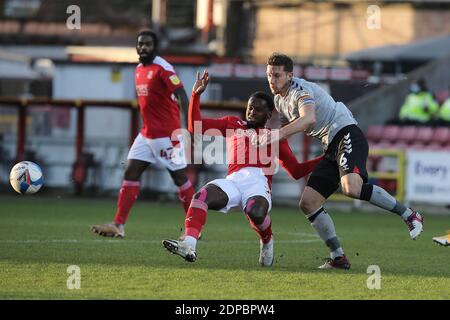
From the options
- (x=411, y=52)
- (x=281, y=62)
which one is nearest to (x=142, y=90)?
(x=281, y=62)

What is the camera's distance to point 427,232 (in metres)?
16.4

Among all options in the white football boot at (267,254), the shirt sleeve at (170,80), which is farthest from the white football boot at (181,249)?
the shirt sleeve at (170,80)

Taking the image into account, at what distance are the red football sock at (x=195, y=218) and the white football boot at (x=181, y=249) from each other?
0.51 feet

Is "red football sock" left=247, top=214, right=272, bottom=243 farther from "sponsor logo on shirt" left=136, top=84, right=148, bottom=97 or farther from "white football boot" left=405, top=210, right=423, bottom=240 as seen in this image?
"sponsor logo on shirt" left=136, top=84, right=148, bottom=97

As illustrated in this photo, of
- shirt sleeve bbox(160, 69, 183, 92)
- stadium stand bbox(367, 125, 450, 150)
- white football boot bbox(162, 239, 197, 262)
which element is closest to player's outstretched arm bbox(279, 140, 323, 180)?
white football boot bbox(162, 239, 197, 262)

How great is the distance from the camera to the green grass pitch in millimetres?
8945

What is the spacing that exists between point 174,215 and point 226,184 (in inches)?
311

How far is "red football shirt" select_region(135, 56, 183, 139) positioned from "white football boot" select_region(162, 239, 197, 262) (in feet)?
12.8

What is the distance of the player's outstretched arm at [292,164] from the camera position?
11.0 metres

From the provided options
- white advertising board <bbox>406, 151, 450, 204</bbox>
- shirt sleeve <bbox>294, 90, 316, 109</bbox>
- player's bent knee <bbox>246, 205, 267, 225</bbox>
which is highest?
shirt sleeve <bbox>294, 90, 316, 109</bbox>

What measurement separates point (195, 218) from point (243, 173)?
712 mm

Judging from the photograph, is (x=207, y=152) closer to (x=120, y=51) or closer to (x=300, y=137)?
(x=300, y=137)

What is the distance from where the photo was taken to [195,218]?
10.3m
